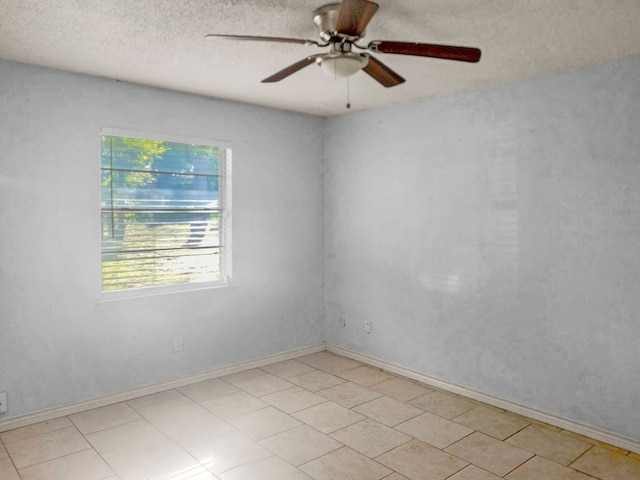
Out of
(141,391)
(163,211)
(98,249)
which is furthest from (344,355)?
(98,249)

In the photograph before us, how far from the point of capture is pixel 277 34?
2.58 m

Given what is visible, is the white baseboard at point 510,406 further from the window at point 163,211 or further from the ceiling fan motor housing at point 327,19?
the ceiling fan motor housing at point 327,19

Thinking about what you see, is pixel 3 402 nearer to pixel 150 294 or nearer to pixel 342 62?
pixel 150 294

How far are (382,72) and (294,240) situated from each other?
2.48 meters

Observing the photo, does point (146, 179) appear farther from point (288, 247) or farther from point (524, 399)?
point (524, 399)

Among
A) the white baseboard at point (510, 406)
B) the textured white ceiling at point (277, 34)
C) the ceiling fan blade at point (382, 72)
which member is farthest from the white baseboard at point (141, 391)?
the ceiling fan blade at point (382, 72)

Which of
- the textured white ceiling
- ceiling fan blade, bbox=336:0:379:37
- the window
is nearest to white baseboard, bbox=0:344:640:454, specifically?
the window

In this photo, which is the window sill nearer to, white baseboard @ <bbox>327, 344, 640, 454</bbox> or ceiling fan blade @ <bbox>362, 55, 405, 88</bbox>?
white baseboard @ <bbox>327, 344, 640, 454</bbox>

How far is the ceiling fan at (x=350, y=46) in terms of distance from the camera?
1.89m

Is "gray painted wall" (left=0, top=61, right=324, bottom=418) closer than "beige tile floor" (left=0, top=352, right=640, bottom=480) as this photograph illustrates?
No

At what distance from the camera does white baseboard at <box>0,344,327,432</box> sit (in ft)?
10.4

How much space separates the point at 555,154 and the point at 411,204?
4.16 feet

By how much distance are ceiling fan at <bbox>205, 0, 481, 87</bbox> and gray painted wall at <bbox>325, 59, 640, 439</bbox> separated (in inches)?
56.4

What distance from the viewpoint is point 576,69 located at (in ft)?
10.2
